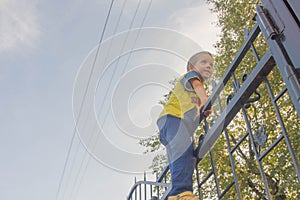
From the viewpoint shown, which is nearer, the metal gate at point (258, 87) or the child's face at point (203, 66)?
the metal gate at point (258, 87)

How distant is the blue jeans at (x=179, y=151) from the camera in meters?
1.97

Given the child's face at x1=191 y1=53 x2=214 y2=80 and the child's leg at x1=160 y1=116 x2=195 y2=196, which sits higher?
the child's face at x1=191 y1=53 x2=214 y2=80

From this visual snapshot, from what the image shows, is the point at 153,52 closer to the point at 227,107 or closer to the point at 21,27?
the point at 227,107

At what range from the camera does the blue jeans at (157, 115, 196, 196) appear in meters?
1.97

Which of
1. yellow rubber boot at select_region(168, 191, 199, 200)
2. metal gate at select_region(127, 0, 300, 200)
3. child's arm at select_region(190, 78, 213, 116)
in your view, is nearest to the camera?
metal gate at select_region(127, 0, 300, 200)

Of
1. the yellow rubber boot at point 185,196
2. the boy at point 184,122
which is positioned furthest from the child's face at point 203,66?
the yellow rubber boot at point 185,196

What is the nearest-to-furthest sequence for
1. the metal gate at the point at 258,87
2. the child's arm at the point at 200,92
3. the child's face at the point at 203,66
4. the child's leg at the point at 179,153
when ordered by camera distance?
the metal gate at the point at 258,87, the child's leg at the point at 179,153, the child's arm at the point at 200,92, the child's face at the point at 203,66

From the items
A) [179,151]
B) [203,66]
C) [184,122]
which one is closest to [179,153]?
[179,151]

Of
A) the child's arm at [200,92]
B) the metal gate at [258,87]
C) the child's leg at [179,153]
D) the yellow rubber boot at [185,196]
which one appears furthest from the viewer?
the child's arm at [200,92]

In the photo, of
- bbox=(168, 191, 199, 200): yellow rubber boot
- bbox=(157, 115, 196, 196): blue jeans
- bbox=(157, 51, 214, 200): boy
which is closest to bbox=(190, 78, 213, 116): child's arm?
bbox=(157, 51, 214, 200): boy

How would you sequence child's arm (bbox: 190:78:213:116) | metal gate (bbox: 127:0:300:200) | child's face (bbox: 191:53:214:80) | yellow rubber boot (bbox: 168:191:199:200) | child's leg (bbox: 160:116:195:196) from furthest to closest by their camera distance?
child's face (bbox: 191:53:214:80)
child's arm (bbox: 190:78:213:116)
child's leg (bbox: 160:116:195:196)
yellow rubber boot (bbox: 168:191:199:200)
metal gate (bbox: 127:0:300:200)

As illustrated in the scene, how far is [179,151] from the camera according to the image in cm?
208

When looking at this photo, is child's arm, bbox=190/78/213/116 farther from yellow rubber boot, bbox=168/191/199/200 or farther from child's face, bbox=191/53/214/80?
yellow rubber boot, bbox=168/191/199/200

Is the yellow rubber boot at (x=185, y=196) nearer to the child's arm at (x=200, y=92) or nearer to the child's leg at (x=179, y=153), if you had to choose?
the child's leg at (x=179, y=153)
